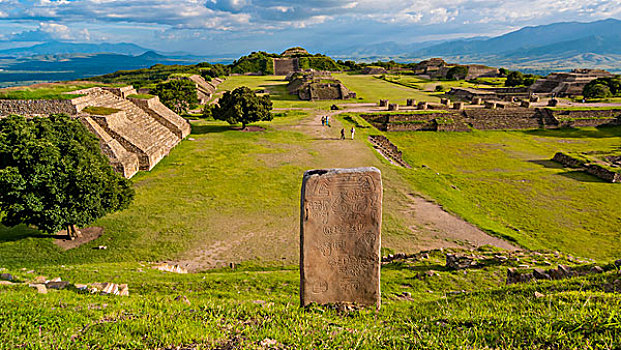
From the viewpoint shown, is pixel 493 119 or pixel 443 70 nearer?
pixel 493 119

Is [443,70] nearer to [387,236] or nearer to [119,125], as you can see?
[119,125]

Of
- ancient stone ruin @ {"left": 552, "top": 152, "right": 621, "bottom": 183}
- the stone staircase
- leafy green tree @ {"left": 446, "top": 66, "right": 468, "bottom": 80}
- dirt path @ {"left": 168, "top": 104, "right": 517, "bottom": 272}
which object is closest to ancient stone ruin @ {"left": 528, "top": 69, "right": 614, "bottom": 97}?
leafy green tree @ {"left": 446, "top": 66, "right": 468, "bottom": 80}

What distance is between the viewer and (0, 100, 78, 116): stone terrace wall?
59.9 ft

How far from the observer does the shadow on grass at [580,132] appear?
99.5 ft

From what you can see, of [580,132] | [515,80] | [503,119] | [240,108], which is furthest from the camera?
[515,80]

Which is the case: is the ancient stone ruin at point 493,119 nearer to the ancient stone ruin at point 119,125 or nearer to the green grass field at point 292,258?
the green grass field at point 292,258

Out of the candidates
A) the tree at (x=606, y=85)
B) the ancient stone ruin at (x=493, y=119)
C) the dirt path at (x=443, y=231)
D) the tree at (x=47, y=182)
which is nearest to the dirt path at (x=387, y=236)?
the dirt path at (x=443, y=231)

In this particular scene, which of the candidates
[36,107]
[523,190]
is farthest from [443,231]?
[36,107]

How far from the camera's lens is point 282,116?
33.2 metres

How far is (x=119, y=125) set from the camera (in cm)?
1884

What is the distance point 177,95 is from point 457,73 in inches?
2428

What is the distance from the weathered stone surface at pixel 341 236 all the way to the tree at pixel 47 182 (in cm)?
779

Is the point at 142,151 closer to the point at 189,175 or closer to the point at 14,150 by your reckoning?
the point at 189,175

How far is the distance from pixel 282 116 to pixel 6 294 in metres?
29.2
